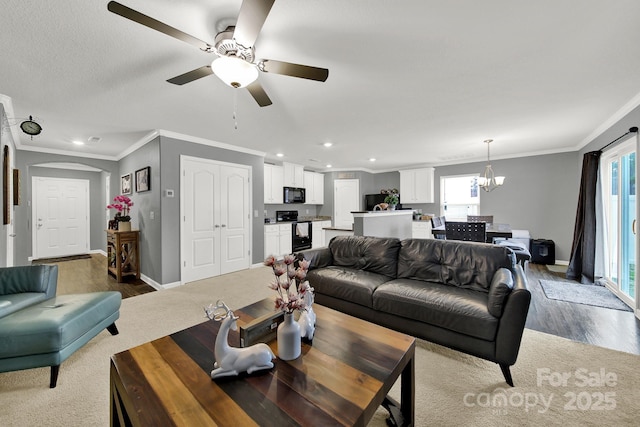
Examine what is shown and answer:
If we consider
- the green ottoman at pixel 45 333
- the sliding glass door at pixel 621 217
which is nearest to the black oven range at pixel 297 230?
the green ottoman at pixel 45 333

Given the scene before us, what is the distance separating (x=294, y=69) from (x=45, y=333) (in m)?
2.52

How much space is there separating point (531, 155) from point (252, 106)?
6.07m

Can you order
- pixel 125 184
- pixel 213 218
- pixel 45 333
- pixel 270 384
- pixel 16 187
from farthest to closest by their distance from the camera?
1. pixel 125 184
2. pixel 213 218
3. pixel 16 187
4. pixel 45 333
5. pixel 270 384

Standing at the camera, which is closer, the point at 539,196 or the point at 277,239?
the point at 539,196

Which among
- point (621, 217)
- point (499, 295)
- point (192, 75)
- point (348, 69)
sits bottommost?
point (499, 295)

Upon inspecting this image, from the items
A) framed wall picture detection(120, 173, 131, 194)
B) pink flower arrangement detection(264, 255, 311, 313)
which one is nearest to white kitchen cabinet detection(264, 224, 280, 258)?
framed wall picture detection(120, 173, 131, 194)

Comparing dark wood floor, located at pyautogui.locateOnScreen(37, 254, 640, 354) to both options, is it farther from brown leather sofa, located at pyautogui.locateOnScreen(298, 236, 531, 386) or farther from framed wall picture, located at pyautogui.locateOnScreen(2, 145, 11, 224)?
framed wall picture, located at pyautogui.locateOnScreen(2, 145, 11, 224)

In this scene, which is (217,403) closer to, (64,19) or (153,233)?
(64,19)

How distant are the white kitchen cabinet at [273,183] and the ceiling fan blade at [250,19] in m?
4.83

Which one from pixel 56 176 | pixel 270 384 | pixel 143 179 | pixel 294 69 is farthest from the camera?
pixel 56 176

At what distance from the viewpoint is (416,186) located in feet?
23.0

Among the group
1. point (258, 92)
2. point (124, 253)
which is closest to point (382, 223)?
point (258, 92)

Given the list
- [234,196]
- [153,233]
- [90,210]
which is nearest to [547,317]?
[234,196]

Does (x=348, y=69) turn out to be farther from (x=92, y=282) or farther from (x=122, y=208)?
(x=92, y=282)
